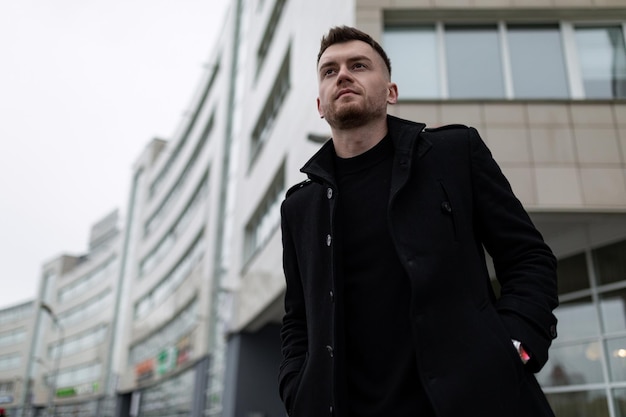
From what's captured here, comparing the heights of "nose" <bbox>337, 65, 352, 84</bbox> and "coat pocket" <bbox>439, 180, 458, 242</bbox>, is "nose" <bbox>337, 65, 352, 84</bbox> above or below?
above

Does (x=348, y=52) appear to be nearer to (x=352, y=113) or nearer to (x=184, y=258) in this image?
(x=352, y=113)

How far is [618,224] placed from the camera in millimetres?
8930

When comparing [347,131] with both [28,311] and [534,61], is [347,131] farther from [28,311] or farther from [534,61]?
[28,311]

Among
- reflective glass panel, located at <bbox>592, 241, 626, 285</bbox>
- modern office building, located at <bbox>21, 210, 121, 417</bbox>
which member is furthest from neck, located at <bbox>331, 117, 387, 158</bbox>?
modern office building, located at <bbox>21, 210, 121, 417</bbox>

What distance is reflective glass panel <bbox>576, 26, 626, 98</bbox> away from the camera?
385 inches

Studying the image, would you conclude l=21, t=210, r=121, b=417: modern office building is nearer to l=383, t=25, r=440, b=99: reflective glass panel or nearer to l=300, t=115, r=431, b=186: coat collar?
l=383, t=25, r=440, b=99: reflective glass panel

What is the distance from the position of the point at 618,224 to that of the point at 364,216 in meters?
8.36

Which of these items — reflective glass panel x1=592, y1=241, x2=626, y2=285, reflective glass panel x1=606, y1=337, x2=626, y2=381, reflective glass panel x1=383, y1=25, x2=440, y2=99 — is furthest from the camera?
reflective glass panel x1=383, y1=25, x2=440, y2=99

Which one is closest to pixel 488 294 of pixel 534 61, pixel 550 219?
pixel 550 219

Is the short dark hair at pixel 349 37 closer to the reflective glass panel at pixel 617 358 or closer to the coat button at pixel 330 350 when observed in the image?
the coat button at pixel 330 350

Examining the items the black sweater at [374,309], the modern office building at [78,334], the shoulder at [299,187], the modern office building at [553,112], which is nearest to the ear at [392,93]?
the black sweater at [374,309]

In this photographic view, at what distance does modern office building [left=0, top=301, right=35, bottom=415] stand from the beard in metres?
83.6

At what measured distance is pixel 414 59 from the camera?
10414 mm

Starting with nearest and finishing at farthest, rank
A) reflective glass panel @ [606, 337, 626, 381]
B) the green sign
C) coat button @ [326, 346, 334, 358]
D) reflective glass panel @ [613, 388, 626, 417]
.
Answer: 1. coat button @ [326, 346, 334, 358]
2. reflective glass panel @ [613, 388, 626, 417]
3. reflective glass panel @ [606, 337, 626, 381]
4. the green sign
